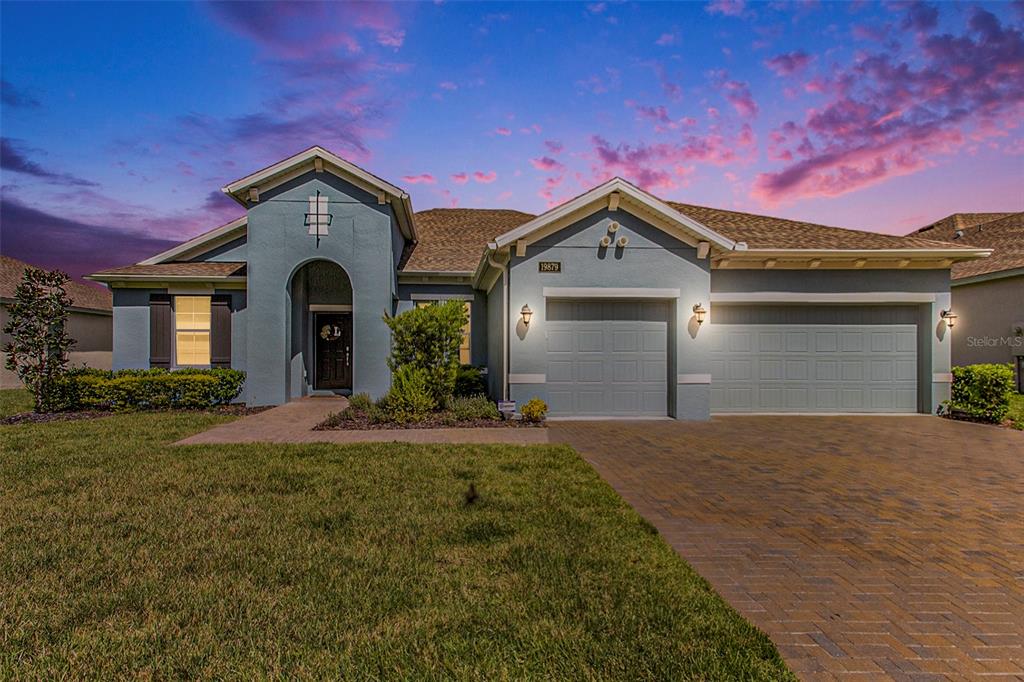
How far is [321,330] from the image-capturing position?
49.3 feet

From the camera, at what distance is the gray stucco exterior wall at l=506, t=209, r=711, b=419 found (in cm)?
1050

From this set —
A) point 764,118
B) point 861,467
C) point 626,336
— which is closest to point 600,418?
point 626,336

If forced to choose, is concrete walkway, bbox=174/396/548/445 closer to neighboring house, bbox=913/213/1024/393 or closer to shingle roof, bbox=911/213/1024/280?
neighboring house, bbox=913/213/1024/393

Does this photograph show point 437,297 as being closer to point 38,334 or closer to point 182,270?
point 182,270

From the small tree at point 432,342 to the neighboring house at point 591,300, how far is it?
4.00 ft

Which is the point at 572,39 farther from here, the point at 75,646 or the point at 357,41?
the point at 75,646

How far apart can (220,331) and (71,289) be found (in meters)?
16.2

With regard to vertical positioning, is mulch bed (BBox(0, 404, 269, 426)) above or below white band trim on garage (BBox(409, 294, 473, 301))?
below

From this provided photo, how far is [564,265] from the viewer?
1060 cm

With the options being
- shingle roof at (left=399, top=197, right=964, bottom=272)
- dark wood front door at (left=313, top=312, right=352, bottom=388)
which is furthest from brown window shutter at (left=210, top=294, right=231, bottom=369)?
shingle roof at (left=399, top=197, right=964, bottom=272)

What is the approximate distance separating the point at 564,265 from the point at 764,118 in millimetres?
6504

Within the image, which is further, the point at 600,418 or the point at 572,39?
the point at 600,418

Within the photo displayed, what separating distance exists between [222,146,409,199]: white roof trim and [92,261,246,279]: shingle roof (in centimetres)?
237

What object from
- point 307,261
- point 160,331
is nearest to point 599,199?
point 307,261
